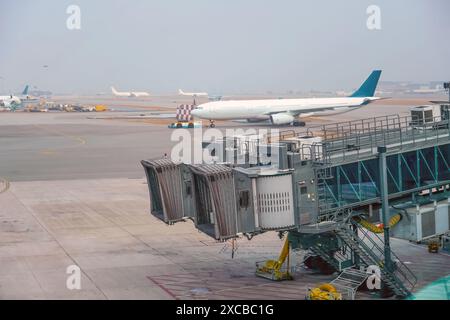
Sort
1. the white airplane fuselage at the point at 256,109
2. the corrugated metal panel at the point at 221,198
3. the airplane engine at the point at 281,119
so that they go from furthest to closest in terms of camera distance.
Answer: the white airplane fuselage at the point at 256,109
the airplane engine at the point at 281,119
the corrugated metal panel at the point at 221,198

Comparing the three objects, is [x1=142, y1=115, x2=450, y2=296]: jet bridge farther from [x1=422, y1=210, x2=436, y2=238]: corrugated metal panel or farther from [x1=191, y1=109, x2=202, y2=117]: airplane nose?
[x1=191, y1=109, x2=202, y2=117]: airplane nose

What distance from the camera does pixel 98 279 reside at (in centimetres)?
3447

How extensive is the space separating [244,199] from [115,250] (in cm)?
1386

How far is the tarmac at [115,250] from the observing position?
32781 millimetres

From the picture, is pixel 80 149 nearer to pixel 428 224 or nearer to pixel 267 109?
pixel 267 109

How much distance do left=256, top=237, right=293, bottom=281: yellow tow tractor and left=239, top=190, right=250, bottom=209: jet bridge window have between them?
4.70m

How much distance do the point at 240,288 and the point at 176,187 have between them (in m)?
5.55

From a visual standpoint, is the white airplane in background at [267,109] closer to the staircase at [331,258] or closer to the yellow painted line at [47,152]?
the yellow painted line at [47,152]

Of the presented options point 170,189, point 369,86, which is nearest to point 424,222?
point 170,189

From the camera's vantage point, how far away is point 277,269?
34.5 meters

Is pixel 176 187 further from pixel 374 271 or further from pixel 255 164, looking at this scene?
pixel 374 271

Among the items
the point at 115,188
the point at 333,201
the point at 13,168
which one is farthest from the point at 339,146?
the point at 13,168

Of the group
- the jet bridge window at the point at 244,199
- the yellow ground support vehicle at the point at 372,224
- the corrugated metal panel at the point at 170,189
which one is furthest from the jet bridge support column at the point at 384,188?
the corrugated metal panel at the point at 170,189

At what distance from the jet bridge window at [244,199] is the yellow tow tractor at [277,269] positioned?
4700mm
